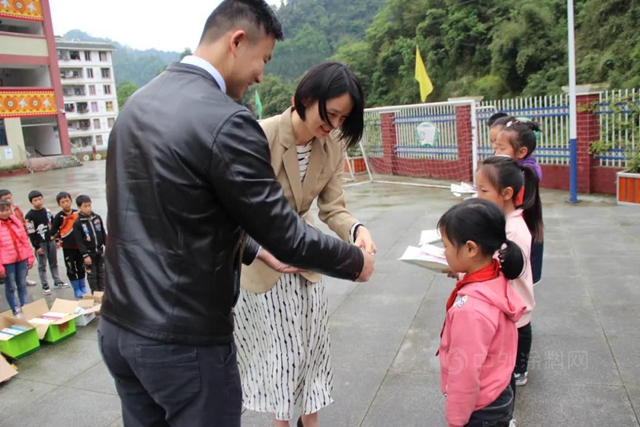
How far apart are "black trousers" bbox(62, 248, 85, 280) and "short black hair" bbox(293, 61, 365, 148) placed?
→ 4093 mm

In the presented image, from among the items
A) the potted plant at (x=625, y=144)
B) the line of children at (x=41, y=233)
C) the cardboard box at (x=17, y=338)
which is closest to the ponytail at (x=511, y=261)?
the cardboard box at (x=17, y=338)

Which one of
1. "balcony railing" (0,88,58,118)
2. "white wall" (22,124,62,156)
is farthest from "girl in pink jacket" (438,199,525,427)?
"white wall" (22,124,62,156)

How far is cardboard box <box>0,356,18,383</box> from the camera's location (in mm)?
3387

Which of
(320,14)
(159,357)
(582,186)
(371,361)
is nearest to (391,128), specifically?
(582,186)

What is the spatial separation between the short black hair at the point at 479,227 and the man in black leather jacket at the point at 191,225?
62 centimetres

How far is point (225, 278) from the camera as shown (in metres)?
1.36

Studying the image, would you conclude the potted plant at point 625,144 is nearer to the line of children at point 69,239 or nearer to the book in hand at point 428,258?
the book in hand at point 428,258

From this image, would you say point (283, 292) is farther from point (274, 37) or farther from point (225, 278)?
point (274, 37)

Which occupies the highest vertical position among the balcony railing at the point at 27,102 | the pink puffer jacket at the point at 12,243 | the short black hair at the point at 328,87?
the balcony railing at the point at 27,102

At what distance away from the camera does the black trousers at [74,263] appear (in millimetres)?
5227

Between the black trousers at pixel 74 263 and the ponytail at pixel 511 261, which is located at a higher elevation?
the ponytail at pixel 511 261

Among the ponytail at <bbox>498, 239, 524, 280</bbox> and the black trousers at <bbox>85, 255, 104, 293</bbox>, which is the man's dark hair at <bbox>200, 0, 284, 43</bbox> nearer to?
the ponytail at <bbox>498, 239, 524, 280</bbox>

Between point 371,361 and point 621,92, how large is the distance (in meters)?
7.28

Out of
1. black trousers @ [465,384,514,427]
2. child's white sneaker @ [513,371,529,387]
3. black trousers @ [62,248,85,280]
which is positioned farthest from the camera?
black trousers @ [62,248,85,280]
